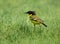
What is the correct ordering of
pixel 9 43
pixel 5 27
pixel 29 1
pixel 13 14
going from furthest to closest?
pixel 29 1, pixel 13 14, pixel 5 27, pixel 9 43

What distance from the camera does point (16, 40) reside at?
420 inches

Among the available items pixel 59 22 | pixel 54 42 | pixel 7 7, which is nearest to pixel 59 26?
pixel 59 22

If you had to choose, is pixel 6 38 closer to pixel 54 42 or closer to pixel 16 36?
pixel 16 36

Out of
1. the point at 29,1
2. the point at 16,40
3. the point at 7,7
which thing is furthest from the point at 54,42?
the point at 29,1

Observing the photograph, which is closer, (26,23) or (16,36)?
(16,36)

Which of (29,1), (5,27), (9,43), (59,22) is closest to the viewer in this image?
(9,43)

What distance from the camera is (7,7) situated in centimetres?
1728

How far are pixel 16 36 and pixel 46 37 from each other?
35.4 inches

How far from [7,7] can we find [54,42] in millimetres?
7078

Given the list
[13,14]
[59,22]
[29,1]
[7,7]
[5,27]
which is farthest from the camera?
[29,1]

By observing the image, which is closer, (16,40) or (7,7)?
(16,40)

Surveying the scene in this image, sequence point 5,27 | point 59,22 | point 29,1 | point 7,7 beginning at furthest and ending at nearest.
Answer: point 29,1 < point 7,7 < point 59,22 < point 5,27

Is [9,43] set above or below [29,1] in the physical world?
below

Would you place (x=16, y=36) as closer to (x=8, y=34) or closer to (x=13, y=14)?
(x=8, y=34)
